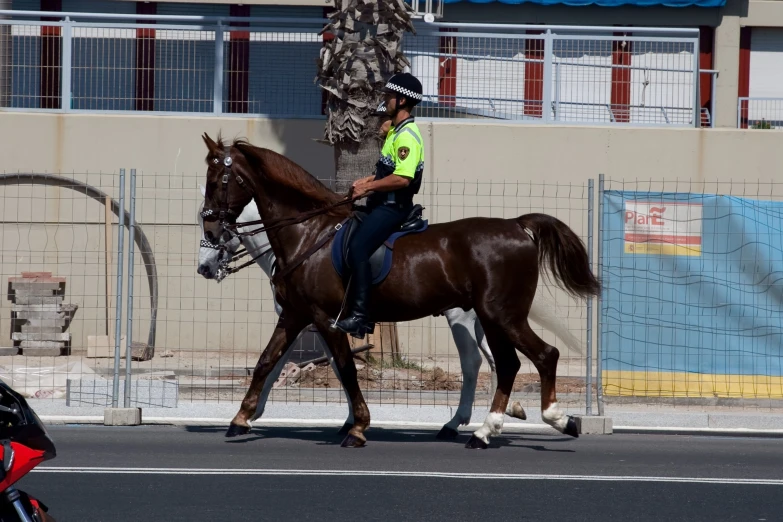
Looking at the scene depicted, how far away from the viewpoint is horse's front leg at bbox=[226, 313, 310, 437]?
9.42 meters

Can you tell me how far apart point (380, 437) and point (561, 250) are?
2.21m

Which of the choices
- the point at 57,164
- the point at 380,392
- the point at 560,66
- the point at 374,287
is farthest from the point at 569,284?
the point at 57,164

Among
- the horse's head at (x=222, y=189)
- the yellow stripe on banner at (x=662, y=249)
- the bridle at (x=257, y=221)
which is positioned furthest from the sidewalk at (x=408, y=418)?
the horse's head at (x=222, y=189)

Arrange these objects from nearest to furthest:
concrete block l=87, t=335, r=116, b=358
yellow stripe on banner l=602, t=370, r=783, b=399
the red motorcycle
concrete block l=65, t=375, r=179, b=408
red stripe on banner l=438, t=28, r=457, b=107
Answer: the red motorcycle → concrete block l=65, t=375, r=179, b=408 → yellow stripe on banner l=602, t=370, r=783, b=399 → concrete block l=87, t=335, r=116, b=358 → red stripe on banner l=438, t=28, r=457, b=107

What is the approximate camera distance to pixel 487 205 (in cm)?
1468

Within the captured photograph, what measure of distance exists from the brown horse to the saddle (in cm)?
6

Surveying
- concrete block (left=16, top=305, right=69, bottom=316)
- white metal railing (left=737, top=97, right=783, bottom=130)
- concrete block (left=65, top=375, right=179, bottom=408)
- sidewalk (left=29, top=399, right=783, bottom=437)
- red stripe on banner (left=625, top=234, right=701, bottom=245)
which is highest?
white metal railing (left=737, top=97, right=783, bottom=130)

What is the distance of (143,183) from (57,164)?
1308 mm

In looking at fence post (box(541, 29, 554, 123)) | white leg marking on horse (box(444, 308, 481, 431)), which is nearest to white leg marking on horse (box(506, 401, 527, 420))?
white leg marking on horse (box(444, 308, 481, 431))

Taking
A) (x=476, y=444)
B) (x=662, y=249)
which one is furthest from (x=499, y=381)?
(x=662, y=249)

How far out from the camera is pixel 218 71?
49.9 feet

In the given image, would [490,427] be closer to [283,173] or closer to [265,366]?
[265,366]

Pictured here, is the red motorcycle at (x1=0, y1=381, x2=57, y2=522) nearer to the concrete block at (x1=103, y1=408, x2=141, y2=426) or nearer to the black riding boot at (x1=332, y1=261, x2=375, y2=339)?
the black riding boot at (x1=332, y1=261, x2=375, y2=339)

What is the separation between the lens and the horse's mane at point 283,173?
9359 mm
